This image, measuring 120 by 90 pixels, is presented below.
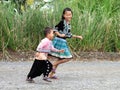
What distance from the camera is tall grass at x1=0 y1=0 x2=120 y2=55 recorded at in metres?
12.8

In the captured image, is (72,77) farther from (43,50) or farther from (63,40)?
(43,50)

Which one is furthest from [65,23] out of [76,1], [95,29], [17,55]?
[76,1]

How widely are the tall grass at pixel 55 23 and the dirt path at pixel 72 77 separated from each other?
41.0 inches

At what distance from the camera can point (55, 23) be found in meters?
13.1

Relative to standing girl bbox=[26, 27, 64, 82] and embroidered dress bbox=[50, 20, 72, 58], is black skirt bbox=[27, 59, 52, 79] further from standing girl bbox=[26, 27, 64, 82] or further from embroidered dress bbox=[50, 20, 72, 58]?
embroidered dress bbox=[50, 20, 72, 58]

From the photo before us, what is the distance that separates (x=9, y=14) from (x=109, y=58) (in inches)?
106

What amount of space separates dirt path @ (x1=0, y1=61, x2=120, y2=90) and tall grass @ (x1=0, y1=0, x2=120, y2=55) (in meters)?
1.04

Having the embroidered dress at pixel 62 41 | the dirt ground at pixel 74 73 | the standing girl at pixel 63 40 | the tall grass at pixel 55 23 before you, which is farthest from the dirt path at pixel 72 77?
the tall grass at pixel 55 23

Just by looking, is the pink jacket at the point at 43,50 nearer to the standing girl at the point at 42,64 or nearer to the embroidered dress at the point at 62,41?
the standing girl at the point at 42,64

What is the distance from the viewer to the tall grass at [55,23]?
502 inches

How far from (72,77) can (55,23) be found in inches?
132

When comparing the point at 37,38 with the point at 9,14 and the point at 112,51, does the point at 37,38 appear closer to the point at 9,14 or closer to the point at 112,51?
the point at 9,14

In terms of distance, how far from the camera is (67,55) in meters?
9.66

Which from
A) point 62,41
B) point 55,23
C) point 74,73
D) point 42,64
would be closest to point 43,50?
point 42,64
